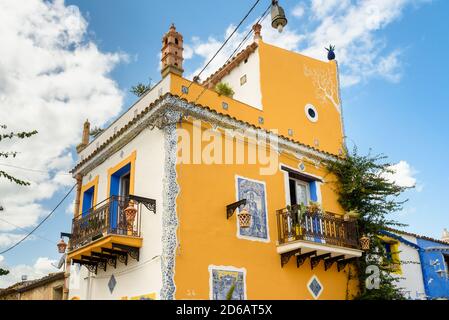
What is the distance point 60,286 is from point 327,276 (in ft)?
27.9

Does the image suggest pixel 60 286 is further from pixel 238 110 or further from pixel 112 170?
pixel 238 110

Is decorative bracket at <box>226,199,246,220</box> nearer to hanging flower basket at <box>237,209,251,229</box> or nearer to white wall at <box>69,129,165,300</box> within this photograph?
hanging flower basket at <box>237,209,251,229</box>

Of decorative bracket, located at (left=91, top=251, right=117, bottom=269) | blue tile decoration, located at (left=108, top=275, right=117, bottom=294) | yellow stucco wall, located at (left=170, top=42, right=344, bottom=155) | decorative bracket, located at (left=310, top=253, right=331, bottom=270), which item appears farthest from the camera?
yellow stucco wall, located at (left=170, top=42, right=344, bottom=155)

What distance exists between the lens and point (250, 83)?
13.8m

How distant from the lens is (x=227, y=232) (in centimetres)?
1073

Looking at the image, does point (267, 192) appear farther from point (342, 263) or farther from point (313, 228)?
point (342, 263)

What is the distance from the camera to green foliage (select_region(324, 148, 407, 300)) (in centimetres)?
1335

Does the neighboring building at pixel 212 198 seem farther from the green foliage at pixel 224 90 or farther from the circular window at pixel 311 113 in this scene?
the green foliage at pixel 224 90

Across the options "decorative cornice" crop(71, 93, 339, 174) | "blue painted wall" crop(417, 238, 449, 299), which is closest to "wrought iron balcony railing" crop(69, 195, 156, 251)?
"decorative cornice" crop(71, 93, 339, 174)

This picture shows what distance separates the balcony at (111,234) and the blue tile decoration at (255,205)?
7.39 feet

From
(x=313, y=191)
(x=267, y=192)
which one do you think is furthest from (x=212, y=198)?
(x=313, y=191)

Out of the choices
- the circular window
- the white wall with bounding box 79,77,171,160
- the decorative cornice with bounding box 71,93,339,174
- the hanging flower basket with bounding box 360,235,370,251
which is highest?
the circular window

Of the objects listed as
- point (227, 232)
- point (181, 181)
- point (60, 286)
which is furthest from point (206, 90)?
point (60, 286)

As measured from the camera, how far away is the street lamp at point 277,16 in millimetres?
7980
